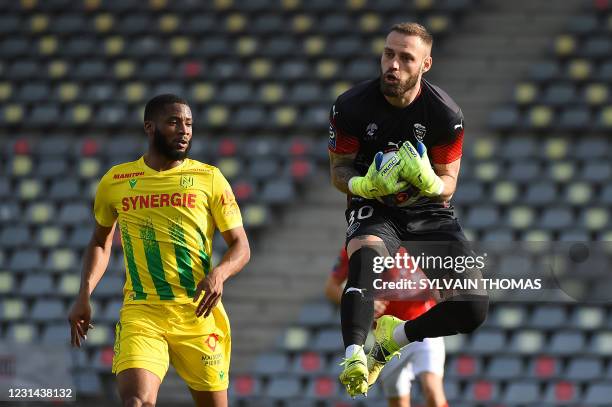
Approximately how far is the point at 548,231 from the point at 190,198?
311 inches

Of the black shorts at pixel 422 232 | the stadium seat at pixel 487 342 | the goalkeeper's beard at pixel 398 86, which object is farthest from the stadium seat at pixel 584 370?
the goalkeeper's beard at pixel 398 86

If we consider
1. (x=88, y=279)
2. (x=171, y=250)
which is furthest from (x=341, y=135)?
(x=88, y=279)

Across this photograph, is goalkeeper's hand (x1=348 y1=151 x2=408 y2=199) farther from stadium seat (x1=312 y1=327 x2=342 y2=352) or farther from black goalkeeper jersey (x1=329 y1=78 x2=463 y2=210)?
stadium seat (x1=312 y1=327 x2=342 y2=352)

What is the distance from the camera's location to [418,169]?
6074 mm

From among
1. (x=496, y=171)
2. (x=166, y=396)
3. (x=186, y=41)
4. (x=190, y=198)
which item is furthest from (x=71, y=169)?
(x=190, y=198)

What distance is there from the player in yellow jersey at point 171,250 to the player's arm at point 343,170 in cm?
65

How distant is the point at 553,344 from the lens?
1314 centimetres

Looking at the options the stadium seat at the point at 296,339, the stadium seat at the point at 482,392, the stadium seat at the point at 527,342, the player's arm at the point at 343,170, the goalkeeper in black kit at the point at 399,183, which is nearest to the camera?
the goalkeeper in black kit at the point at 399,183

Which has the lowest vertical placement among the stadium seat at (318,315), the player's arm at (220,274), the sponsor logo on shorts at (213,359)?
the sponsor logo on shorts at (213,359)

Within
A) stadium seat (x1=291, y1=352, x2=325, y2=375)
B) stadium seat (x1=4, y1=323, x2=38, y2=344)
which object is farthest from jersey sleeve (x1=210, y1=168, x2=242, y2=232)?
stadium seat (x1=4, y1=323, x2=38, y2=344)

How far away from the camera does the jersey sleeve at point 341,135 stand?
6539 mm

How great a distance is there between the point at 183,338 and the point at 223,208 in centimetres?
79

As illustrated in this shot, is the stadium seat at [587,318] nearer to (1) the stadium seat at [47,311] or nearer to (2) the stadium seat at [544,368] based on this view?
(2) the stadium seat at [544,368]

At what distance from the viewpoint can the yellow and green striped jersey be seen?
6664 mm
